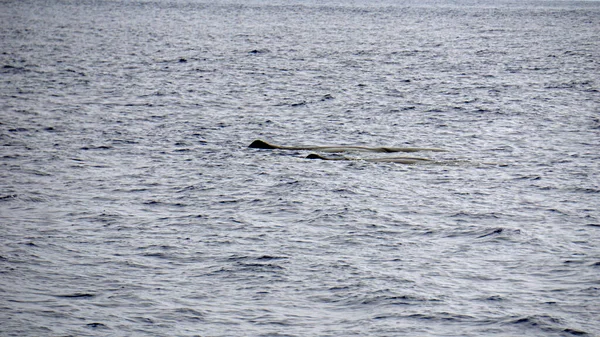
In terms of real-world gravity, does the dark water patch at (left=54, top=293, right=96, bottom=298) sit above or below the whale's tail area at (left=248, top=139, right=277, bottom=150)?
above

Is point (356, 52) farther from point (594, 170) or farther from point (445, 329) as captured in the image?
point (445, 329)

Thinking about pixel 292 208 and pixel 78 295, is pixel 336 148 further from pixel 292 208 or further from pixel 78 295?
pixel 78 295

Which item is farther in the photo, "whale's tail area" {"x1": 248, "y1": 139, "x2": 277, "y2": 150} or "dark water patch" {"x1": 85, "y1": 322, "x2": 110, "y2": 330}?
"whale's tail area" {"x1": 248, "y1": 139, "x2": 277, "y2": 150}

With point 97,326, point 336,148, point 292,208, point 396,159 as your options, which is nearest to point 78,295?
point 97,326

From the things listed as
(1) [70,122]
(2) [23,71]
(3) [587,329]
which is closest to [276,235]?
(3) [587,329]

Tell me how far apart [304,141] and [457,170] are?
7.58 meters

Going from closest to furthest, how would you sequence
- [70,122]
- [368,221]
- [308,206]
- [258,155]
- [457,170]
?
[368,221] < [308,206] < [457,170] < [258,155] < [70,122]

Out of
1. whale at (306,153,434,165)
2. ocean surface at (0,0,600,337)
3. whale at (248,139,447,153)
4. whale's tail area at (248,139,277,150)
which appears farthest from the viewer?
whale's tail area at (248,139,277,150)

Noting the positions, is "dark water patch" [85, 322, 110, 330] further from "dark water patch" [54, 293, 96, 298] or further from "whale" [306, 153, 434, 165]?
"whale" [306, 153, 434, 165]

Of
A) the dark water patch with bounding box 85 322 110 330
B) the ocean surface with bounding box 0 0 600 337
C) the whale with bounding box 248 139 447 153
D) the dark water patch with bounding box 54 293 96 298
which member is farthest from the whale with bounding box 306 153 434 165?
the dark water patch with bounding box 85 322 110 330

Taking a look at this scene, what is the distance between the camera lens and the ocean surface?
17.1 meters

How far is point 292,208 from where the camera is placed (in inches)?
985

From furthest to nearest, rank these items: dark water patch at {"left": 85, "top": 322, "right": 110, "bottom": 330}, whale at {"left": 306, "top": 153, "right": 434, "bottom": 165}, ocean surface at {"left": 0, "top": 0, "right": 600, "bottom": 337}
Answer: whale at {"left": 306, "top": 153, "right": 434, "bottom": 165} → ocean surface at {"left": 0, "top": 0, "right": 600, "bottom": 337} → dark water patch at {"left": 85, "top": 322, "right": 110, "bottom": 330}

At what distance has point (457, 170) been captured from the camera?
30.2 meters
